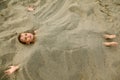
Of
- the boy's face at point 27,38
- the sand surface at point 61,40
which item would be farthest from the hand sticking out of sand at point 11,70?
the boy's face at point 27,38

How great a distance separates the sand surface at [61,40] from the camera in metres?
2.78

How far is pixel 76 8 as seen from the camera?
364cm

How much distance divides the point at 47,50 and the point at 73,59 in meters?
0.36

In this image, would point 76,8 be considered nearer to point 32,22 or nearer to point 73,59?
point 32,22

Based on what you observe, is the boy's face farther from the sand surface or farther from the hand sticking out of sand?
the hand sticking out of sand

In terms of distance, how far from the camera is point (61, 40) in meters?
3.08

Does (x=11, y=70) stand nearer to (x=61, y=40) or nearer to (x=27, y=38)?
(x=27, y=38)

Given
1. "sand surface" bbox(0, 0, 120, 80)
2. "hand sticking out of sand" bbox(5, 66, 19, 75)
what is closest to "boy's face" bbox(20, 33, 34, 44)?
"sand surface" bbox(0, 0, 120, 80)

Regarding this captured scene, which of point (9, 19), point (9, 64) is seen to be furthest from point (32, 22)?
point (9, 64)

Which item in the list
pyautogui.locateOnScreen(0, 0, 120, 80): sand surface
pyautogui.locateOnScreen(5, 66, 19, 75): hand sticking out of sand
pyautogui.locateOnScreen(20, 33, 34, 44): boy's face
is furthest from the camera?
pyautogui.locateOnScreen(20, 33, 34, 44): boy's face

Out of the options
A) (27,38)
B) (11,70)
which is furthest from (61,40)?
(11,70)

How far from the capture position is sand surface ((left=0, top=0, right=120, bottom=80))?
2779 mm

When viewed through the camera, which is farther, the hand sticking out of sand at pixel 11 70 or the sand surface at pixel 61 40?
the sand surface at pixel 61 40

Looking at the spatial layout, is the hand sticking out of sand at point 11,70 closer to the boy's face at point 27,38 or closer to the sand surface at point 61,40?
the sand surface at point 61,40
